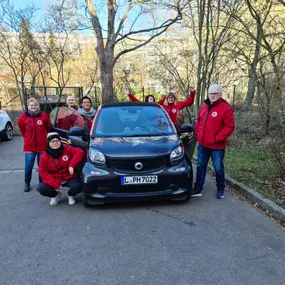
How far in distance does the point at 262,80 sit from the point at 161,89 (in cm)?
1026

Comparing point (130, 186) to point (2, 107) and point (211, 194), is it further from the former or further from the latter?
point (2, 107)

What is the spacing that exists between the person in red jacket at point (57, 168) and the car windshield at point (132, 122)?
548 millimetres

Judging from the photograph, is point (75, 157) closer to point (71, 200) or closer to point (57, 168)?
point (57, 168)

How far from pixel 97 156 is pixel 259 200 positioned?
2584 mm

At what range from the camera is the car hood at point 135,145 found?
403cm

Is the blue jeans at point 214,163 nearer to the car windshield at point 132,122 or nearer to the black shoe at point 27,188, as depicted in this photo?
the car windshield at point 132,122

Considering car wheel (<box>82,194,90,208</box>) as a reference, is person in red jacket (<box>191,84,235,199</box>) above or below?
above

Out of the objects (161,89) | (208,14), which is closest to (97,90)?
(161,89)

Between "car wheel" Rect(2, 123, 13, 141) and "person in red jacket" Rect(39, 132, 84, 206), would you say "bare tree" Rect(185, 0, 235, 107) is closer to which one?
"person in red jacket" Rect(39, 132, 84, 206)

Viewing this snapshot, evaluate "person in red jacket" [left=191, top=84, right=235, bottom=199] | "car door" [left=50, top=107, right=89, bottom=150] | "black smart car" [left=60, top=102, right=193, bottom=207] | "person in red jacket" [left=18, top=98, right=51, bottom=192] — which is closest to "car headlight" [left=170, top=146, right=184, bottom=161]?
"black smart car" [left=60, top=102, right=193, bottom=207]

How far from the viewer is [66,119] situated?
19.0 ft

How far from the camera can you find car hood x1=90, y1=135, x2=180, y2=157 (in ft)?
13.2

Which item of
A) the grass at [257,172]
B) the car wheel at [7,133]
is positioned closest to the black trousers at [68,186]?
the grass at [257,172]

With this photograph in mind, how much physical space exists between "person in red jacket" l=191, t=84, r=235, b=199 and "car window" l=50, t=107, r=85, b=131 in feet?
8.24
